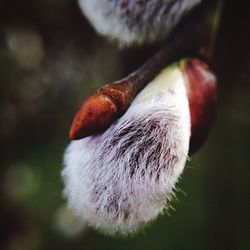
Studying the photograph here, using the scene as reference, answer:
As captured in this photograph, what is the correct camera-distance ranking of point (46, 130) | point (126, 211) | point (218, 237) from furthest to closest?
point (46, 130), point (218, 237), point (126, 211)

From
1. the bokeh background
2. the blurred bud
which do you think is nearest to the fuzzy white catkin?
the blurred bud

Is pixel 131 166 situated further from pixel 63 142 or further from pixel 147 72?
pixel 63 142

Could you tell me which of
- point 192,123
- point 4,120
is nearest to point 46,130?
point 4,120

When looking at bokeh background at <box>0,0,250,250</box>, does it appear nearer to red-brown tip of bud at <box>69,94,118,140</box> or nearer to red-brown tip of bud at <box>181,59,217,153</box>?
red-brown tip of bud at <box>181,59,217,153</box>

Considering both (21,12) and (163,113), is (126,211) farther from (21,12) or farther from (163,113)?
(21,12)

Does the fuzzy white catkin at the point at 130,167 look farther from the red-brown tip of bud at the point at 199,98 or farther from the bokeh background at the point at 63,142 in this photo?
the bokeh background at the point at 63,142

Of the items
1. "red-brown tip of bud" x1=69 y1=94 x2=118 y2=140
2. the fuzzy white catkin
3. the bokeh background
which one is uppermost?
"red-brown tip of bud" x1=69 y1=94 x2=118 y2=140
